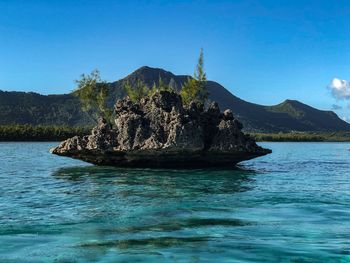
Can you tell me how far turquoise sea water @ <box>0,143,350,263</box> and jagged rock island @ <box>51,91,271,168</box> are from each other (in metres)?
8.79

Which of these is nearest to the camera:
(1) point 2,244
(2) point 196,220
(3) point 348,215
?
(1) point 2,244

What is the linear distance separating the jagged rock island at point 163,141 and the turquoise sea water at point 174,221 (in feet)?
28.8

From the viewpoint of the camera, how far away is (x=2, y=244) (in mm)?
13094

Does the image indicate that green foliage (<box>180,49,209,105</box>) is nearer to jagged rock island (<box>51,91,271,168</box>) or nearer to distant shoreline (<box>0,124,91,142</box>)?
jagged rock island (<box>51,91,271,168</box>)

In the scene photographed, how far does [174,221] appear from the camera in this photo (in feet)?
54.4

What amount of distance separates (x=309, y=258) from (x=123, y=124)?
30.5 metres

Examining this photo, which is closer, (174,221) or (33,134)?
(174,221)

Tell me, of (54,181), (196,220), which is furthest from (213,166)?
(196,220)

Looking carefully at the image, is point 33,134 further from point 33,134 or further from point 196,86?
point 196,86

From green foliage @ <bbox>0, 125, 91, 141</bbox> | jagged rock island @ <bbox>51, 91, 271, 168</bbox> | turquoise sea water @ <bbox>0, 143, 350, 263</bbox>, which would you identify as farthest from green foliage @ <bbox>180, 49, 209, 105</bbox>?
green foliage @ <bbox>0, 125, 91, 141</bbox>

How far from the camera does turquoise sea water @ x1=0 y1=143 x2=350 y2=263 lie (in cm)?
1211

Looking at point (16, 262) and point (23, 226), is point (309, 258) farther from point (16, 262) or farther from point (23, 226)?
point (23, 226)

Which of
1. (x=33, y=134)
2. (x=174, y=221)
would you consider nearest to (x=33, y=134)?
(x=33, y=134)

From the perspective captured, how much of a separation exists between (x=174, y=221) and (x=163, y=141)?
22.5 metres
